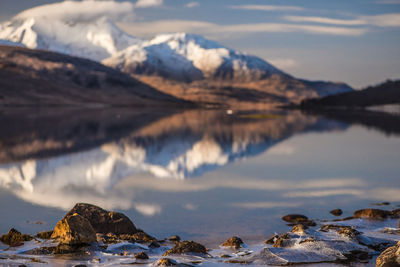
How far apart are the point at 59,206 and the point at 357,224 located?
9.05 m

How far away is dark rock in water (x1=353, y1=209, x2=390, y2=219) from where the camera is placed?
15898 mm

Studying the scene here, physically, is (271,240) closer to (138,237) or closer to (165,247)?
(165,247)

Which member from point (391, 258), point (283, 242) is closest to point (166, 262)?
point (283, 242)

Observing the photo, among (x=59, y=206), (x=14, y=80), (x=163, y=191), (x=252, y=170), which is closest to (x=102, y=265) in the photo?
(x=59, y=206)

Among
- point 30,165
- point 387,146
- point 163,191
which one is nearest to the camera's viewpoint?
point 163,191

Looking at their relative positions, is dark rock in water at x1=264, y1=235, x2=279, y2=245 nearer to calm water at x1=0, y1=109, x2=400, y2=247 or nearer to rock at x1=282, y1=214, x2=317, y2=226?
calm water at x1=0, y1=109, x2=400, y2=247

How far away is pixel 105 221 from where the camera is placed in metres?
13.6

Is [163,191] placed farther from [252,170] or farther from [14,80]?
[14,80]

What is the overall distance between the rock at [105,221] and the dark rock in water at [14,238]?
4.16 feet

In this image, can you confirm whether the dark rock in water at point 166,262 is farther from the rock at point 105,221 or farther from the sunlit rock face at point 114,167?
the sunlit rock face at point 114,167

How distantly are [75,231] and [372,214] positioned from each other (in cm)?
888

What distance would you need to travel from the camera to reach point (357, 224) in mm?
15039

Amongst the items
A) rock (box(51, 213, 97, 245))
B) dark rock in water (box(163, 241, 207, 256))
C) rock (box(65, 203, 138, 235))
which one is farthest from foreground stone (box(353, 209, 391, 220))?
rock (box(51, 213, 97, 245))

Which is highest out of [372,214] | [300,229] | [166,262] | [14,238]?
[166,262]
